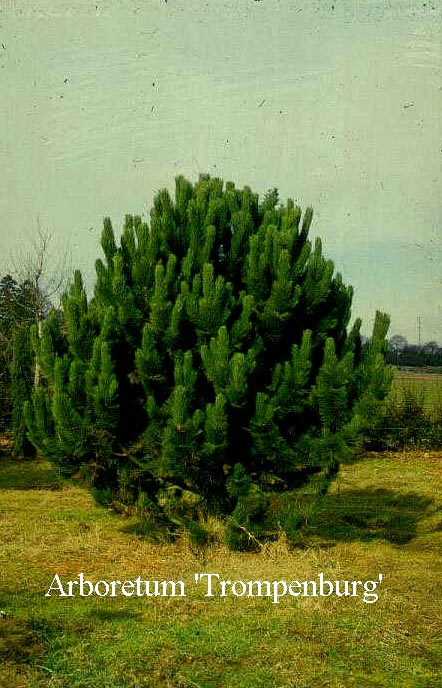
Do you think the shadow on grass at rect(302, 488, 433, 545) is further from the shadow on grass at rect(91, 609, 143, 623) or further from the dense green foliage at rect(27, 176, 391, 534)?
the shadow on grass at rect(91, 609, 143, 623)

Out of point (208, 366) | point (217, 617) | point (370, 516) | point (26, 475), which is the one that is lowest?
point (370, 516)

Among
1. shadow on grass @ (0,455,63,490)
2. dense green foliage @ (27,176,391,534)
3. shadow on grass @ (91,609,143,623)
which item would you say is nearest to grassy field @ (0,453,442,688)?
shadow on grass @ (91,609,143,623)

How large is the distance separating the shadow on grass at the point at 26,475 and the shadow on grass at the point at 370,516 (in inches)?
185

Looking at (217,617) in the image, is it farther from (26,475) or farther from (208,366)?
(26,475)

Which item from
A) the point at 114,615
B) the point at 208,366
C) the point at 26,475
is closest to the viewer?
the point at 114,615

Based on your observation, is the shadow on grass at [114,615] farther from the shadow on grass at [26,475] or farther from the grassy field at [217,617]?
the shadow on grass at [26,475]

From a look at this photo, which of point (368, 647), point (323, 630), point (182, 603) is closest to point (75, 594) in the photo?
point (182, 603)

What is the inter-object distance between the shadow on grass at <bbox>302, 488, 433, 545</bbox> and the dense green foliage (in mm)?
1116

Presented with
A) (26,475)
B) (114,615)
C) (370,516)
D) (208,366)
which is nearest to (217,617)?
(114,615)

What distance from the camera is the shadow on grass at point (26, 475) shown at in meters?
13.4

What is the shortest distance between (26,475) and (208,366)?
9.27 meters

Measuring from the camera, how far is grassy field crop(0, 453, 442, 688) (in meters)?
4.48

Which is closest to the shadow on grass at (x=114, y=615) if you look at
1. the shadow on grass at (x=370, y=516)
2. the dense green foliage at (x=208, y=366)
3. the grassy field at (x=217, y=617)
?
the grassy field at (x=217, y=617)

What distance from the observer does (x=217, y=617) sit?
18.2ft
